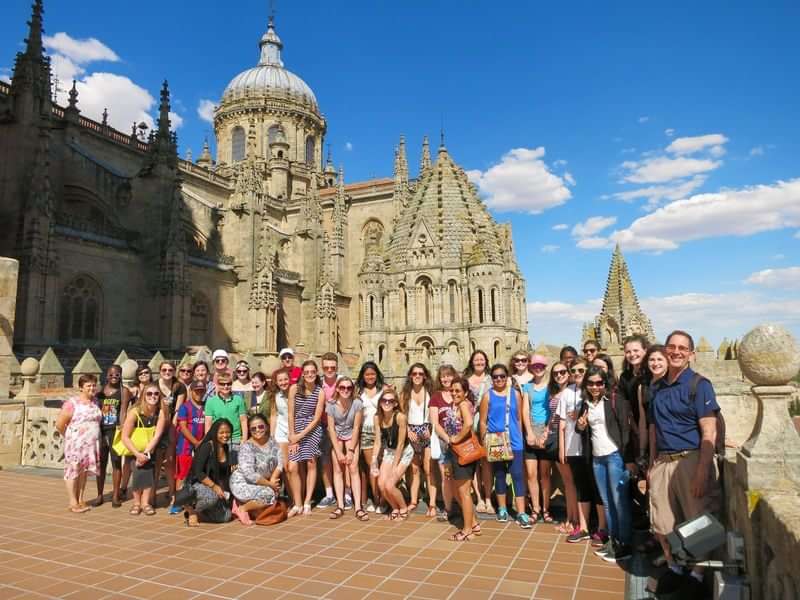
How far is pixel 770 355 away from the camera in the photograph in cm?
385

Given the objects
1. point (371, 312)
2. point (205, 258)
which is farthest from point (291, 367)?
point (205, 258)

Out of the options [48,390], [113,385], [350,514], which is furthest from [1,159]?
[350,514]

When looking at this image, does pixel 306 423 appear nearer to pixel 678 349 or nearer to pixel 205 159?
pixel 678 349

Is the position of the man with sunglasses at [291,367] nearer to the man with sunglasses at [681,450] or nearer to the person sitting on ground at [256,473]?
the person sitting on ground at [256,473]

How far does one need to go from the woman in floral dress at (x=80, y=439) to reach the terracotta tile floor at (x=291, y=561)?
0.42 m

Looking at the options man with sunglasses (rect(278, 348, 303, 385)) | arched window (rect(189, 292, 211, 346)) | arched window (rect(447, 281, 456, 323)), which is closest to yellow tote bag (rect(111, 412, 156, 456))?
man with sunglasses (rect(278, 348, 303, 385))

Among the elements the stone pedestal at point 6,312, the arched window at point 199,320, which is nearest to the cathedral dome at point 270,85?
the arched window at point 199,320

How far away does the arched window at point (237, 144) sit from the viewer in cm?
4766

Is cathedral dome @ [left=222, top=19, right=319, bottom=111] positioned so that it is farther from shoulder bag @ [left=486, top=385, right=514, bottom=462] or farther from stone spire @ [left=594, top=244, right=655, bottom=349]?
shoulder bag @ [left=486, top=385, right=514, bottom=462]

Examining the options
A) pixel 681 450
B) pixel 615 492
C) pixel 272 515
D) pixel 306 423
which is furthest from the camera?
pixel 306 423

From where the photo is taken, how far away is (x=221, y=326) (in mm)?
31000

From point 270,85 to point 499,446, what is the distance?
49567mm

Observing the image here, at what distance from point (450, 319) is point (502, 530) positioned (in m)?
21.3

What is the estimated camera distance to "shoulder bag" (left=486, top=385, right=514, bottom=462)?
6.31m
